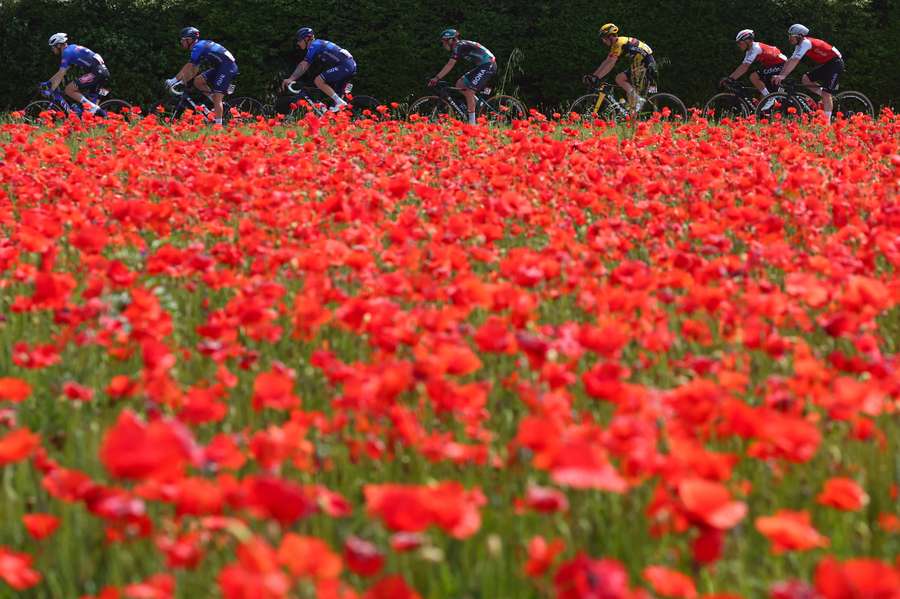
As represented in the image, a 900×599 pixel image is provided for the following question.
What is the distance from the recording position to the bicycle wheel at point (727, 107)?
1516cm

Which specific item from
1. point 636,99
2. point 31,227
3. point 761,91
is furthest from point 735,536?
point 761,91

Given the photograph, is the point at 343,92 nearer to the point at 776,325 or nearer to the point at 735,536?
the point at 776,325

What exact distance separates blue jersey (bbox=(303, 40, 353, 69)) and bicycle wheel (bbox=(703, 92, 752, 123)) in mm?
4933

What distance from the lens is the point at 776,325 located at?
10.6 feet

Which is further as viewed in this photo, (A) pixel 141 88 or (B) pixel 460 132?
(A) pixel 141 88

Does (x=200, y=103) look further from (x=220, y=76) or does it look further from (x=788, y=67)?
(x=788, y=67)

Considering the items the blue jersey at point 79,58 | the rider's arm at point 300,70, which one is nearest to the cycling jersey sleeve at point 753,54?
the rider's arm at point 300,70

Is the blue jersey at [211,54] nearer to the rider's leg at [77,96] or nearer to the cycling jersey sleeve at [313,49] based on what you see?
the cycling jersey sleeve at [313,49]

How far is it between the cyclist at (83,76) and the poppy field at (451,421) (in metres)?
10.5

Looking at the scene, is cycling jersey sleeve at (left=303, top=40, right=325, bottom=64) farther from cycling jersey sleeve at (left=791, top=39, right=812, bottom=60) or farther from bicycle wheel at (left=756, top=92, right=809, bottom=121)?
cycling jersey sleeve at (left=791, top=39, right=812, bottom=60)

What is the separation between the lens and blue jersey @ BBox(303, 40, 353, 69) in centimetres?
1504

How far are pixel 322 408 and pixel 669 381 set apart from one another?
876 millimetres

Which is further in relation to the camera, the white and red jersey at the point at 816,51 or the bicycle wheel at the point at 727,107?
the bicycle wheel at the point at 727,107

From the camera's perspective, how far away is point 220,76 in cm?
1476
